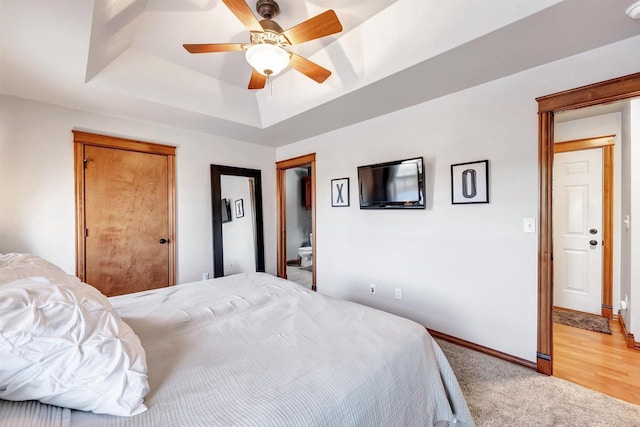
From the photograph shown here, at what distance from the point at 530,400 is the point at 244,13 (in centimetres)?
302

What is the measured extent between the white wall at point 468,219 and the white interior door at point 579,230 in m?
1.91

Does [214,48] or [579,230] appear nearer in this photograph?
[214,48]

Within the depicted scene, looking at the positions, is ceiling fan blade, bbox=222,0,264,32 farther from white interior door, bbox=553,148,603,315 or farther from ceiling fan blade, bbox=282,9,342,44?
white interior door, bbox=553,148,603,315

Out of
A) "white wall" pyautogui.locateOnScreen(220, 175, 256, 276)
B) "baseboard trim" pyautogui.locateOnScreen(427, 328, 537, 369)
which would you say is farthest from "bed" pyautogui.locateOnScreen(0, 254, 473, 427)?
"white wall" pyautogui.locateOnScreen(220, 175, 256, 276)

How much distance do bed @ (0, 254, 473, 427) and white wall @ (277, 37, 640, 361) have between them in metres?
1.26

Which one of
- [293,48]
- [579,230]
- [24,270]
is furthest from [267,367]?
[579,230]

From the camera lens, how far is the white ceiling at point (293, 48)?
1656 millimetres

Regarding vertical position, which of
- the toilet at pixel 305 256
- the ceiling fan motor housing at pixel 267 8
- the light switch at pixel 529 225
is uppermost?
the ceiling fan motor housing at pixel 267 8

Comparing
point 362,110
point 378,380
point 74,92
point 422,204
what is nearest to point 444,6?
point 362,110

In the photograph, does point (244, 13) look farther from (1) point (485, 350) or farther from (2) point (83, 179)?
(1) point (485, 350)

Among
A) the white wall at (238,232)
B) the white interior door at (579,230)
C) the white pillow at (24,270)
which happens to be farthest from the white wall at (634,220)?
the white wall at (238,232)

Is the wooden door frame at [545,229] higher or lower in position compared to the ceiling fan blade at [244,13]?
lower

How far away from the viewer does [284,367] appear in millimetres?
1067

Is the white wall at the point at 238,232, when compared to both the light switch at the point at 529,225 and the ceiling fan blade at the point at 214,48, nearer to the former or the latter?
the ceiling fan blade at the point at 214,48
